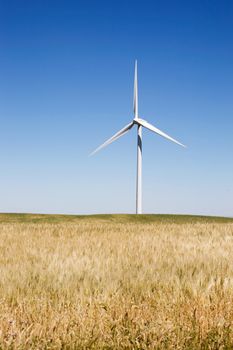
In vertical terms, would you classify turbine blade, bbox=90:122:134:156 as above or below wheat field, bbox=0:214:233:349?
above

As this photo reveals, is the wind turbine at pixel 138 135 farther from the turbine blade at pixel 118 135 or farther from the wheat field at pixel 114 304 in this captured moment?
the wheat field at pixel 114 304

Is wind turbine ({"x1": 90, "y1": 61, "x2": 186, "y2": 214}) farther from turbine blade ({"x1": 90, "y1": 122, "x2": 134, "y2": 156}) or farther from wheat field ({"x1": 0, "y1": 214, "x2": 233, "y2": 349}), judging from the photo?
wheat field ({"x1": 0, "y1": 214, "x2": 233, "y2": 349})

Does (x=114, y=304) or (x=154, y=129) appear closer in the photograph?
(x=114, y=304)

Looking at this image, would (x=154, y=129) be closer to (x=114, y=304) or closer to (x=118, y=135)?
(x=118, y=135)

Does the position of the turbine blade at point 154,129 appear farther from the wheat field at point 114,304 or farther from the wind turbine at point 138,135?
the wheat field at point 114,304

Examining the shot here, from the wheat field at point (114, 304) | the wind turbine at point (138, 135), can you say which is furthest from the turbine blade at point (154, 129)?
the wheat field at point (114, 304)

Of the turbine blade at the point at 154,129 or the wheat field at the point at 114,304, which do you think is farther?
the turbine blade at the point at 154,129

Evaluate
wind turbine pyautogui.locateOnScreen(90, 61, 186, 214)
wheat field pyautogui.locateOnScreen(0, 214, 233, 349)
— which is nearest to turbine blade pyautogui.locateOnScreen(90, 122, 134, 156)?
wind turbine pyautogui.locateOnScreen(90, 61, 186, 214)

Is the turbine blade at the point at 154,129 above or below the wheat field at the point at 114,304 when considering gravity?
above

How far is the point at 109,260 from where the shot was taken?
7.63 metres

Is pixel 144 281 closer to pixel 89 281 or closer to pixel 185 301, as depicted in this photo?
pixel 89 281

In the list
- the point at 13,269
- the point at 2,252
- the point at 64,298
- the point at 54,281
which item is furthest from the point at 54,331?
the point at 2,252

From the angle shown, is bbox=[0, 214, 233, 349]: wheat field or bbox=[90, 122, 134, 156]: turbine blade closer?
bbox=[0, 214, 233, 349]: wheat field

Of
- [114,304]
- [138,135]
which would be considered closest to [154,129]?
[138,135]
